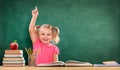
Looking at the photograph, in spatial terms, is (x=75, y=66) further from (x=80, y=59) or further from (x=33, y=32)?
(x=33, y=32)

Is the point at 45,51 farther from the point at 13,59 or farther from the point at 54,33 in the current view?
the point at 13,59

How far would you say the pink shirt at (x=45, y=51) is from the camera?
297cm

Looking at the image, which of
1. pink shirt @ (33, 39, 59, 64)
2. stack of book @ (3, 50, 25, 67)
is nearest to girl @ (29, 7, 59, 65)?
pink shirt @ (33, 39, 59, 64)

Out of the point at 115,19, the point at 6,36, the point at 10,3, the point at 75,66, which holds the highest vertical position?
the point at 10,3

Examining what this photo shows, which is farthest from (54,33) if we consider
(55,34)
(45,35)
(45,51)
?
(45,51)

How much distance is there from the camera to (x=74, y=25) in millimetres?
3113

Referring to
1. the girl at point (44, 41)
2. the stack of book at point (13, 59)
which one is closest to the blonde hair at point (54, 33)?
the girl at point (44, 41)

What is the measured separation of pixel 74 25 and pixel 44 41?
1.37 feet

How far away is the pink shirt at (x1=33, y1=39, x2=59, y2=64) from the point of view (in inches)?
117

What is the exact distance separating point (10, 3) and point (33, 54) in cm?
72

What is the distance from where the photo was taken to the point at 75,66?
2705 mm

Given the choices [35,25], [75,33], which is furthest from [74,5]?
[35,25]

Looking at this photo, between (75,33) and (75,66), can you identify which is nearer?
(75,66)

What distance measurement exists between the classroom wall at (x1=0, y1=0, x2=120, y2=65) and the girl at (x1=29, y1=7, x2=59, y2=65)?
→ 91mm
